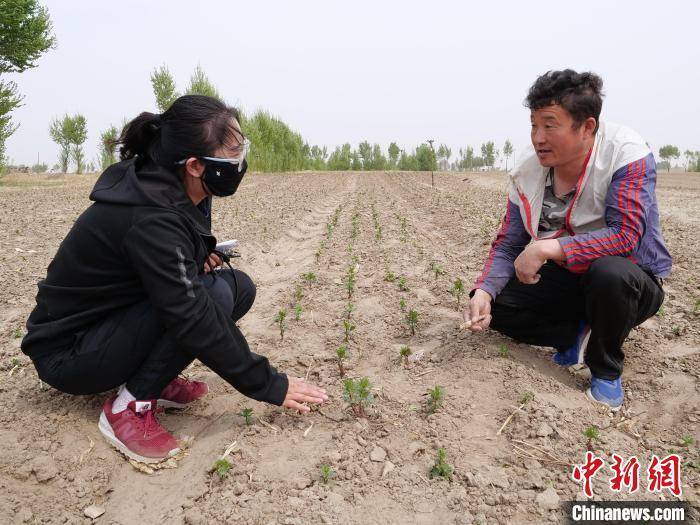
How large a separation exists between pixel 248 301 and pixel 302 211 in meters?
8.63

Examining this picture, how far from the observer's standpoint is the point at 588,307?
275 centimetres

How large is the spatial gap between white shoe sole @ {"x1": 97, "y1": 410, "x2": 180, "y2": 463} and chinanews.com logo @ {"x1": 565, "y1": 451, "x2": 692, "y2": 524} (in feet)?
5.78

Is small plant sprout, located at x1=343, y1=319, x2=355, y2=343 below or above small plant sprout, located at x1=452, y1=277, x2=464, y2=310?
above

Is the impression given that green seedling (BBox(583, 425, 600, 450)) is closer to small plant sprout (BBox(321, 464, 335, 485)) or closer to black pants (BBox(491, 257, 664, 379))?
black pants (BBox(491, 257, 664, 379))

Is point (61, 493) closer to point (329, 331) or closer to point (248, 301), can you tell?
point (248, 301)

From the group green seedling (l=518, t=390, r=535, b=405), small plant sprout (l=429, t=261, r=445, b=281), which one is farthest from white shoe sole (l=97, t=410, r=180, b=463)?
small plant sprout (l=429, t=261, r=445, b=281)

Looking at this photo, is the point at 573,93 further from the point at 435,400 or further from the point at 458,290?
the point at 458,290

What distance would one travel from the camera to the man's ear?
2234 millimetres

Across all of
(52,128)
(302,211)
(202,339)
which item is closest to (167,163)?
(202,339)

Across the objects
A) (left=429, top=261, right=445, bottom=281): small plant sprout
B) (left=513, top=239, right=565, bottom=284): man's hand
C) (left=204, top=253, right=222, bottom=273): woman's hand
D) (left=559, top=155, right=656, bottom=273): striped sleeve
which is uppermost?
(left=559, top=155, right=656, bottom=273): striped sleeve

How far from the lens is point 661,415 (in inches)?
103

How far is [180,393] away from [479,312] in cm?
180

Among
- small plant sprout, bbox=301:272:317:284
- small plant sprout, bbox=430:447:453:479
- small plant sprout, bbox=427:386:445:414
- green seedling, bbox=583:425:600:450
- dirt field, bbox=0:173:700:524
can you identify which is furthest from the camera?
small plant sprout, bbox=301:272:317:284

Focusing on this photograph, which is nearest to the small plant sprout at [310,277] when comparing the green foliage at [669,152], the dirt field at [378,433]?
the dirt field at [378,433]
